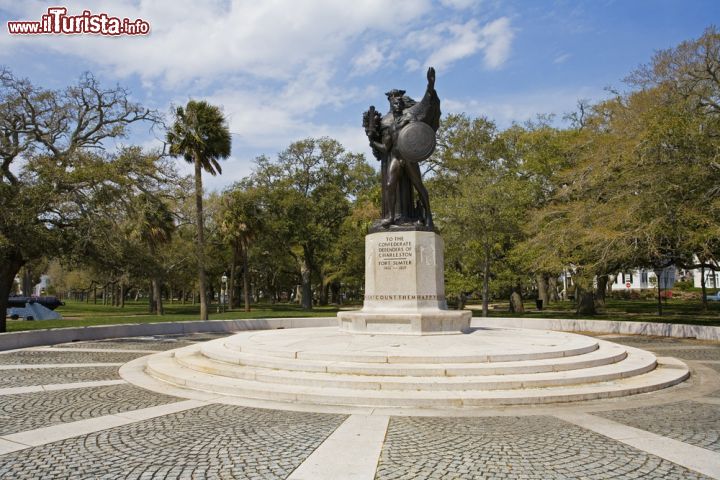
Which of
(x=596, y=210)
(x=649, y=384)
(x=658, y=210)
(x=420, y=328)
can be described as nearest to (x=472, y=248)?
(x=596, y=210)

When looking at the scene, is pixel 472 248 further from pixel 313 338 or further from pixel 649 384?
pixel 649 384

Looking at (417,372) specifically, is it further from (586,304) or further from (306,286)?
(306,286)

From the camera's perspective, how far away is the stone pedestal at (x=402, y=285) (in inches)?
487

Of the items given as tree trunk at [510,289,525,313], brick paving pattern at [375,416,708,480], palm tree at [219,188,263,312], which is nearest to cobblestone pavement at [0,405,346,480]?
brick paving pattern at [375,416,708,480]

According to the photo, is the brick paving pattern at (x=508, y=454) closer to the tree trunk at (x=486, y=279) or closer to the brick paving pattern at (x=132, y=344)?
the brick paving pattern at (x=132, y=344)

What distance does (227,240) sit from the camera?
39375mm

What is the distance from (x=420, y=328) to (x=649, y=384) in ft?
15.2

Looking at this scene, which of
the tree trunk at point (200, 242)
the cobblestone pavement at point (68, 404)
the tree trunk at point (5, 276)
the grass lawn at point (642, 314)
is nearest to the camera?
the cobblestone pavement at point (68, 404)

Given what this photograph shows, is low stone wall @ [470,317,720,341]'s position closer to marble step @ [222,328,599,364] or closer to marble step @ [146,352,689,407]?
marble step @ [222,328,599,364]

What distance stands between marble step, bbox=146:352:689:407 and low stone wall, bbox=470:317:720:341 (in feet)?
28.1

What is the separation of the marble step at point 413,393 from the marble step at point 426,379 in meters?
0.08

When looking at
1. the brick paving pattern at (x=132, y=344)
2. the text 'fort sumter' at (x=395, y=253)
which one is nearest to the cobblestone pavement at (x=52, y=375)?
the brick paving pattern at (x=132, y=344)

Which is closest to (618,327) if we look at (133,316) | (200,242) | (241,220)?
(200,242)

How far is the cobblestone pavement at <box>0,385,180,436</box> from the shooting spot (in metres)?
6.76
